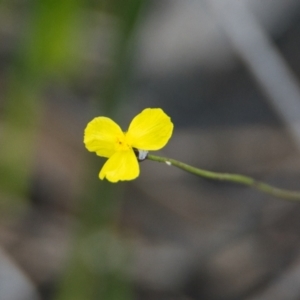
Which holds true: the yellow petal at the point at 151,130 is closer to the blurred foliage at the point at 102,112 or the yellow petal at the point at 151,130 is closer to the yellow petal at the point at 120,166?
the yellow petal at the point at 120,166

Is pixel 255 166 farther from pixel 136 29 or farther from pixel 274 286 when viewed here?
pixel 136 29

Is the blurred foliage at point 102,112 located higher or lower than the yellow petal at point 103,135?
higher

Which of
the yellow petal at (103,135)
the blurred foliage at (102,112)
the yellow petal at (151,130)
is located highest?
the blurred foliage at (102,112)

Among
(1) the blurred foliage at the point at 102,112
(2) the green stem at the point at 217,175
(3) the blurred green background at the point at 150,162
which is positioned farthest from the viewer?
(3) the blurred green background at the point at 150,162

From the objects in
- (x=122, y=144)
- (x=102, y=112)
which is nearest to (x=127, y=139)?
(x=122, y=144)

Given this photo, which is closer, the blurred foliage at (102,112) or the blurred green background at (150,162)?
the blurred foliage at (102,112)

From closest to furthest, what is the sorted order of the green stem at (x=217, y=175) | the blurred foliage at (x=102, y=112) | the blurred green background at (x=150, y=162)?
the green stem at (x=217, y=175), the blurred foliage at (x=102, y=112), the blurred green background at (x=150, y=162)

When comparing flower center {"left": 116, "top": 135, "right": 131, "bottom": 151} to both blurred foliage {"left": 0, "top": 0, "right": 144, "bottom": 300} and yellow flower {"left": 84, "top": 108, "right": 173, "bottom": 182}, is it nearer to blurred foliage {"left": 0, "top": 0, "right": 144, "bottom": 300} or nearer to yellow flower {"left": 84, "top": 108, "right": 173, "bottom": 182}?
yellow flower {"left": 84, "top": 108, "right": 173, "bottom": 182}

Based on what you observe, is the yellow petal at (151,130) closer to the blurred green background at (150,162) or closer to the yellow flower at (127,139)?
the yellow flower at (127,139)

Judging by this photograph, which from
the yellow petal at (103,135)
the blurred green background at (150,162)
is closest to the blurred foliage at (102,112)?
the blurred green background at (150,162)
